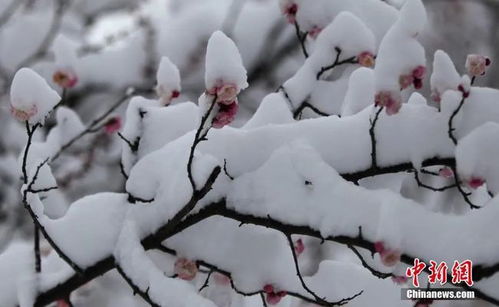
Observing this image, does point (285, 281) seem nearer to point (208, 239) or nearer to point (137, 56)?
point (208, 239)

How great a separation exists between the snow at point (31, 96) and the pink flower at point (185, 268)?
1.84ft

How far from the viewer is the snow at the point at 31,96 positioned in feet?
5.40

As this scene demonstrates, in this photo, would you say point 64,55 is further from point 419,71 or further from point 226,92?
point 419,71

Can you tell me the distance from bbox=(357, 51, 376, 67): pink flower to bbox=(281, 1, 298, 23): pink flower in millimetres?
307

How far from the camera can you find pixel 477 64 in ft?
5.85

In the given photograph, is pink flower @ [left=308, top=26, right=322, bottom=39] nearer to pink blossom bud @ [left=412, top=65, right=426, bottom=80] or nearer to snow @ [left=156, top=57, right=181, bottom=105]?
snow @ [left=156, top=57, right=181, bottom=105]

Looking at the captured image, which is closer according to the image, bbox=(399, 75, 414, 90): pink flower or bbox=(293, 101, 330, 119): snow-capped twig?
bbox=(399, 75, 414, 90): pink flower

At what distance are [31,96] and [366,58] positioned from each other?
3.78ft

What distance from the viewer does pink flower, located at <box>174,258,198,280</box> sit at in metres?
1.86

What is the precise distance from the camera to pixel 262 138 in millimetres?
1823

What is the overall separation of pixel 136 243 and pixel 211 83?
0.55 m

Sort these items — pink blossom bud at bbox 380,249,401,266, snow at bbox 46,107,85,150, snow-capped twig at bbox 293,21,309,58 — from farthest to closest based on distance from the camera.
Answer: snow at bbox 46,107,85,150
snow-capped twig at bbox 293,21,309,58
pink blossom bud at bbox 380,249,401,266

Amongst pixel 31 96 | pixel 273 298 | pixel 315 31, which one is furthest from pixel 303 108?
pixel 31 96

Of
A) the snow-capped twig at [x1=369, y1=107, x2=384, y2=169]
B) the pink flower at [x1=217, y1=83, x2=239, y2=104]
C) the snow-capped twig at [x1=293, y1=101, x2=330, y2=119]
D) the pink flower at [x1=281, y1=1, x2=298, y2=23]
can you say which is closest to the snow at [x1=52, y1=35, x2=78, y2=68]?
the pink flower at [x1=281, y1=1, x2=298, y2=23]
